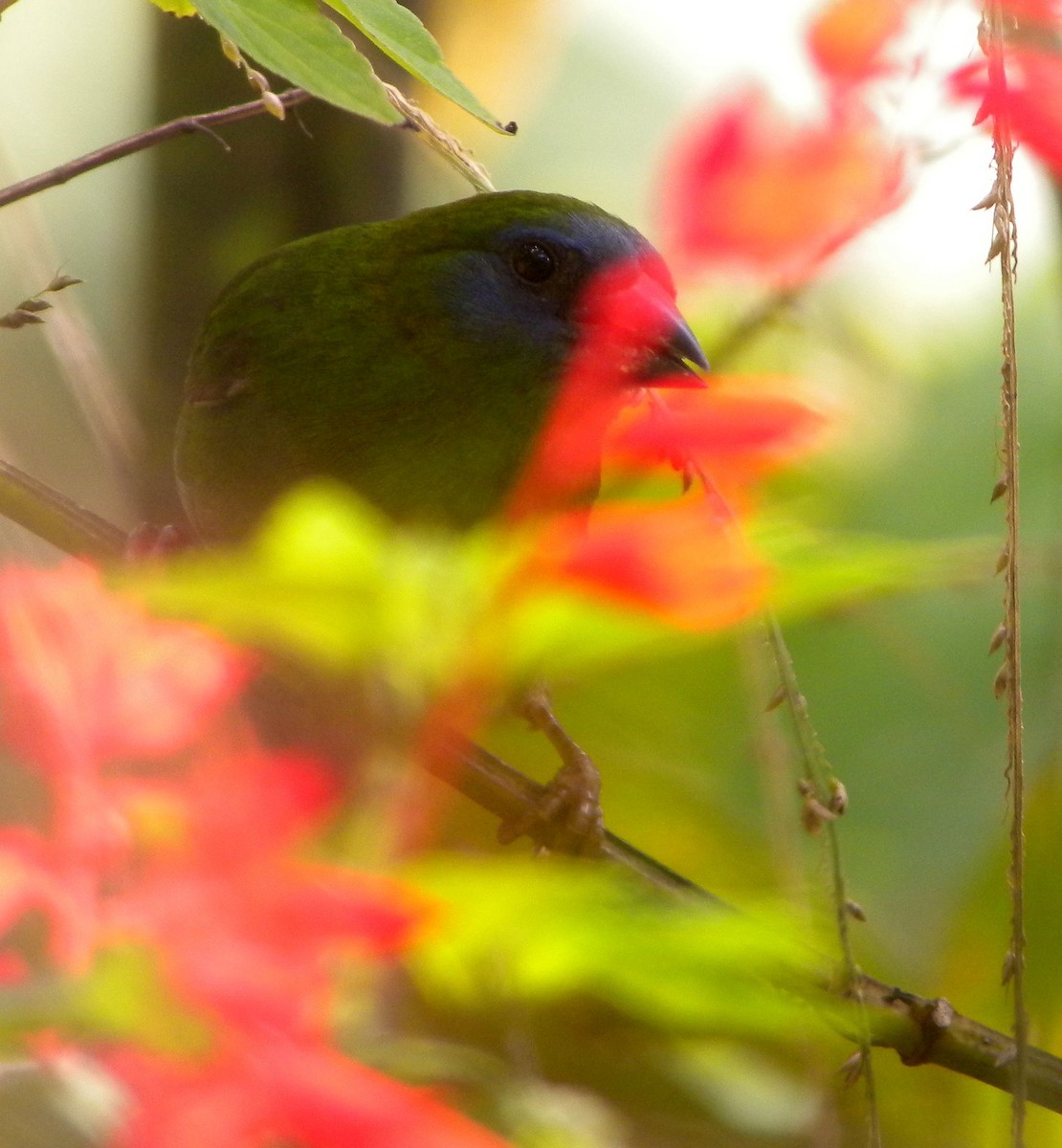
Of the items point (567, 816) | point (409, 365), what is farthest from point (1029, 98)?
point (409, 365)

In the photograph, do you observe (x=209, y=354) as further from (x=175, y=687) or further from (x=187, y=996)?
(x=187, y=996)

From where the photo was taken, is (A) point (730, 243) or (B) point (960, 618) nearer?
(A) point (730, 243)

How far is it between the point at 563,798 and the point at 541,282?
79 cm

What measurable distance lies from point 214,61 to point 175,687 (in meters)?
2.19

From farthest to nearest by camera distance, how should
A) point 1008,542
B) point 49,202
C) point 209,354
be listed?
point 49,202 < point 209,354 < point 1008,542

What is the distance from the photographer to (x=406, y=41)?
2.92 feet

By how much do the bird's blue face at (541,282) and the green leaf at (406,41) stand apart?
Answer: 1.26m

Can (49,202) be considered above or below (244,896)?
above

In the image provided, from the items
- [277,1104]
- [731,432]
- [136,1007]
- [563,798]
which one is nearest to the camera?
[136,1007]

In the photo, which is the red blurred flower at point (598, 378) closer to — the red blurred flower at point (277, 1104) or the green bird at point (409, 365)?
the green bird at point (409, 365)

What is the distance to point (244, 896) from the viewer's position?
0.66 metres

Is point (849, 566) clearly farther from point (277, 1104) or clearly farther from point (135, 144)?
point (135, 144)

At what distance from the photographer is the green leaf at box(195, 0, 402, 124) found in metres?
0.81

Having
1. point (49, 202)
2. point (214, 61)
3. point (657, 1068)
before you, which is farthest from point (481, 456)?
point (49, 202)
